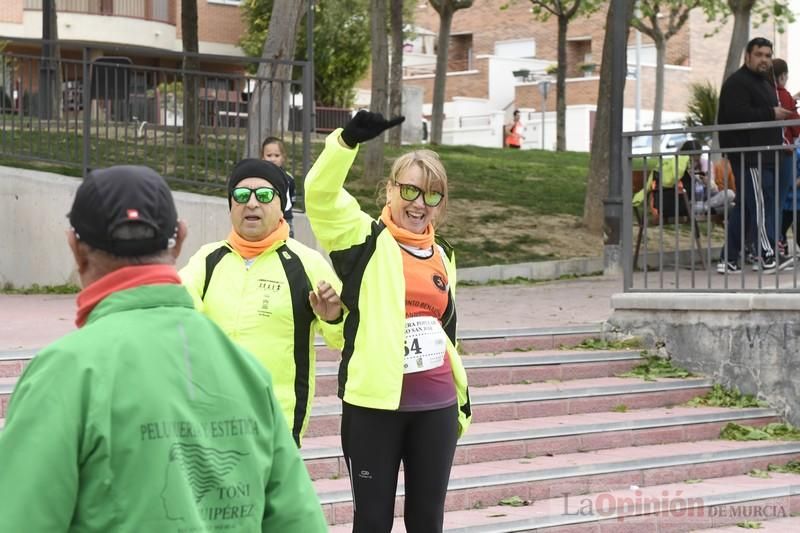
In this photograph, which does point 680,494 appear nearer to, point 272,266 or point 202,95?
point 272,266

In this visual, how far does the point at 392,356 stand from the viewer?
4980 mm

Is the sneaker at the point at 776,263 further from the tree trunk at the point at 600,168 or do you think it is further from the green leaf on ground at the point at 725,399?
the tree trunk at the point at 600,168

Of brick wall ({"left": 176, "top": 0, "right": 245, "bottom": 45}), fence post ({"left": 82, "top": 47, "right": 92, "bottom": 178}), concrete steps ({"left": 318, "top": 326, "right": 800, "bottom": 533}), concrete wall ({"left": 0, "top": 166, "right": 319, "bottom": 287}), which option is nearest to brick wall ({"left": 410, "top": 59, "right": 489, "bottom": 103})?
brick wall ({"left": 176, "top": 0, "right": 245, "bottom": 45})

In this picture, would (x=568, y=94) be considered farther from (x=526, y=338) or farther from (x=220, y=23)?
(x=526, y=338)

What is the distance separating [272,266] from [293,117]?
24.6 ft

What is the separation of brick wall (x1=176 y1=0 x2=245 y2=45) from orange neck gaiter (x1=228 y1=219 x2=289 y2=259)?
1624 inches

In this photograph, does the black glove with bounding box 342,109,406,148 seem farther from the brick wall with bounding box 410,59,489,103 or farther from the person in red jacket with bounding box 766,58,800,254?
the brick wall with bounding box 410,59,489,103

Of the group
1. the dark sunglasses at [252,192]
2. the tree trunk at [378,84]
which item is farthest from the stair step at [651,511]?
the tree trunk at [378,84]

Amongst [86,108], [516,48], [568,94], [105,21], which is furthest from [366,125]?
[516,48]

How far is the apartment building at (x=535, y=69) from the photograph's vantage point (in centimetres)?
5019

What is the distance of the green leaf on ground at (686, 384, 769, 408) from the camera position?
384 inches

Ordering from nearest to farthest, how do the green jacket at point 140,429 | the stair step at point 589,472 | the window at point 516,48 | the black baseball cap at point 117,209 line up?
the green jacket at point 140,429 < the black baseball cap at point 117,209 < the stair step at point 589,472 < the window at point 516,48

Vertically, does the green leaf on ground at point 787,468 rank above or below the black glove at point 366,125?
below

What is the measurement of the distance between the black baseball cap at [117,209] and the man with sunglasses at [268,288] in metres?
2.23
